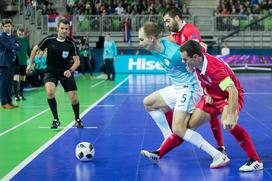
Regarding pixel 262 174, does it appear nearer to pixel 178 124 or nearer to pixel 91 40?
pixel 178 124

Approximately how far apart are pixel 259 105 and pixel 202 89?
7727 mm

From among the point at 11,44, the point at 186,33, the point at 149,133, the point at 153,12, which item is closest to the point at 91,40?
the point at 153,12

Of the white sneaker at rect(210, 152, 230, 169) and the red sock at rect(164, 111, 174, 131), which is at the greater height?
the red sock at rect(164, 111, 174, 131)

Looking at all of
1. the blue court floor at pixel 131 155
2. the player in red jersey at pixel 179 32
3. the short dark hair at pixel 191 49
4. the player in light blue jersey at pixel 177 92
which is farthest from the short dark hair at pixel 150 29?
the blue court floor at pixel 131 155

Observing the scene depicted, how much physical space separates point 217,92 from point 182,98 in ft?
1.92

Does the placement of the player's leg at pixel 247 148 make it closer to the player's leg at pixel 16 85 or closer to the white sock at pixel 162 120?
the white sock at pixel 162 120

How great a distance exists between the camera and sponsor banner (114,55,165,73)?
29.5 metres

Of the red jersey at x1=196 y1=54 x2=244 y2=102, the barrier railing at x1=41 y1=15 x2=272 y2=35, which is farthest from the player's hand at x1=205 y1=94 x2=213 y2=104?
the barrier railing at x1=41 y1=15 x2=272 y2=35

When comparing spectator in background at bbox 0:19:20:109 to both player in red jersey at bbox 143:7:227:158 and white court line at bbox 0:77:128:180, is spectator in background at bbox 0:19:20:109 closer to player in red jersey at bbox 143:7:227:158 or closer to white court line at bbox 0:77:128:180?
white court line at bbox 0:77:128:180

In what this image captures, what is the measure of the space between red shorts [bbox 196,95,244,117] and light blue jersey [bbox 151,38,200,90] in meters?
0.37

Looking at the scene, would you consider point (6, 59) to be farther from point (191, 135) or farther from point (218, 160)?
point (218, 160)

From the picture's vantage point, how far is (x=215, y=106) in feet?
21.6

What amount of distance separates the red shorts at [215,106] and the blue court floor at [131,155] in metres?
0.74

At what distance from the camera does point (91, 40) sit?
32188mm
